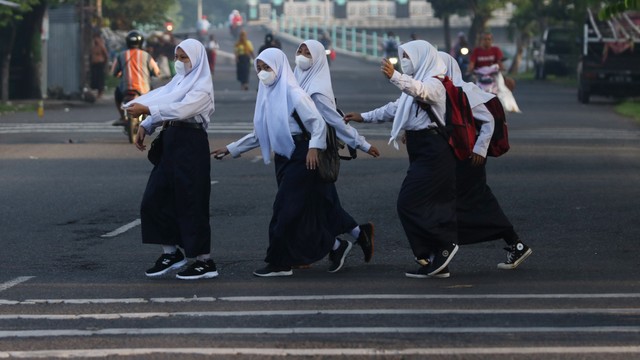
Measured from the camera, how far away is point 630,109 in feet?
120

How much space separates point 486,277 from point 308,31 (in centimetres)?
9543

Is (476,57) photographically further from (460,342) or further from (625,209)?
(460,342)

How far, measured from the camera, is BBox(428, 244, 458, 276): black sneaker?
10945 millimetres

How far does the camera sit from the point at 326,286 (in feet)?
34.8

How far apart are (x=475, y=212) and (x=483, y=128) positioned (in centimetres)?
61

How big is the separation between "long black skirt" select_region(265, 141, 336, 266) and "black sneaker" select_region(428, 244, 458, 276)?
0.77m

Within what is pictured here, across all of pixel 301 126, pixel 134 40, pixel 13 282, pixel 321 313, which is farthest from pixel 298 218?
pixel 134 40

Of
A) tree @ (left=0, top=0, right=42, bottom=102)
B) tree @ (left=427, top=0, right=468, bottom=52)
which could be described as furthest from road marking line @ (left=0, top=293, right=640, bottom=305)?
tree @ (left=427, top=0, right=468, bottom=52)

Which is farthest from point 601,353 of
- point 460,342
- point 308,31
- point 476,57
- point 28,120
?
point 308,31

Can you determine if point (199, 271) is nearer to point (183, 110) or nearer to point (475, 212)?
point (183, 110)

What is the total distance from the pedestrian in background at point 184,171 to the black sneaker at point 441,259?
60.4 inches

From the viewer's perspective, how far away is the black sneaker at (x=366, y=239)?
11.6 metres

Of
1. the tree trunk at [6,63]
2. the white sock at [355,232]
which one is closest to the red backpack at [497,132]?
the white sock at [355,232]

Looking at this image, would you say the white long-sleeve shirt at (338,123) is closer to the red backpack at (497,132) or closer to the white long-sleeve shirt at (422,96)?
the white long-sleeve shirt at (422,96)
